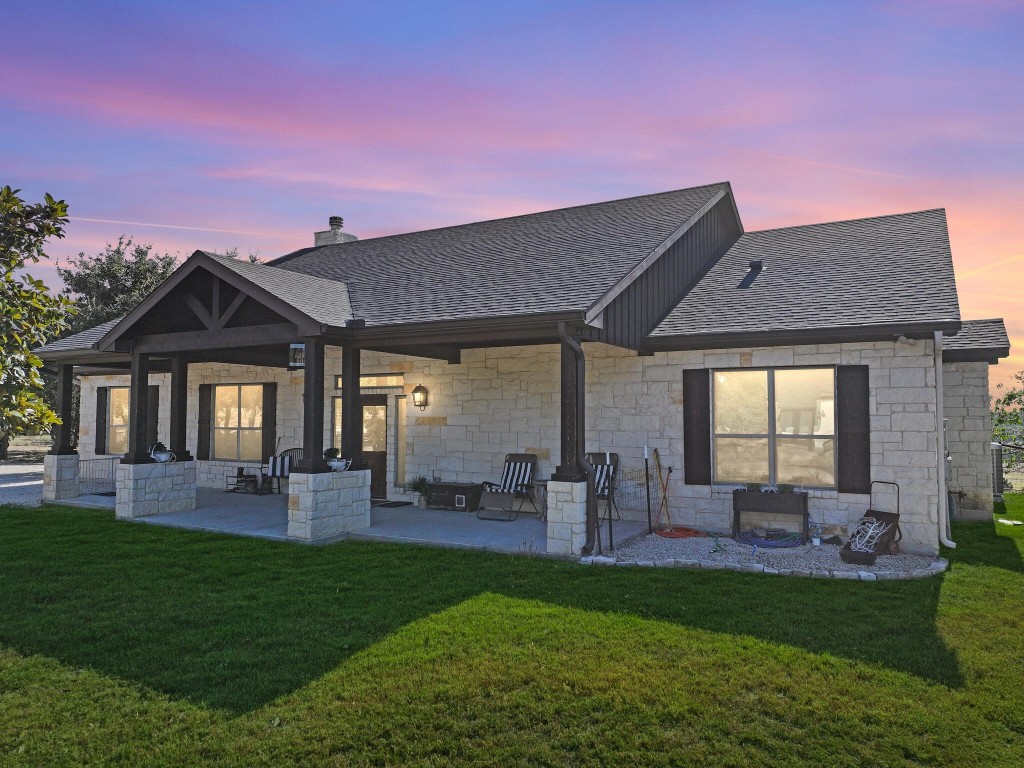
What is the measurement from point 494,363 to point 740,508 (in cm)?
459

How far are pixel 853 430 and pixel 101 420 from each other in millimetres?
16525

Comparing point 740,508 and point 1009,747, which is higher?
point 740,508

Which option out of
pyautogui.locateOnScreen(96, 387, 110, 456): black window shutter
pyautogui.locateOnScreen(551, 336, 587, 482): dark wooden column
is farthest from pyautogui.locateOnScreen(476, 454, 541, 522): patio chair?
pyautogui.locateOnScreen(96, 387, 110, 456): black window shutter

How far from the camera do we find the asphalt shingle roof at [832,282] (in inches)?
332

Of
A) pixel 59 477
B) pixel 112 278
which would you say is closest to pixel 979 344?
pixel 59 477

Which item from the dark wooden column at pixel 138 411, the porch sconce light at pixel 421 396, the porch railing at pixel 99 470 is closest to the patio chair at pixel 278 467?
the dark wooden column at pixel 138 411

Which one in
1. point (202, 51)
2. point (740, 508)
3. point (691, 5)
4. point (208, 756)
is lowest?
point (208, 756)

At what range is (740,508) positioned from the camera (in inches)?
342

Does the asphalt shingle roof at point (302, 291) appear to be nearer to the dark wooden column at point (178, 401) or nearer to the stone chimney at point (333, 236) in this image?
the dark wooden column at point (178, 401)

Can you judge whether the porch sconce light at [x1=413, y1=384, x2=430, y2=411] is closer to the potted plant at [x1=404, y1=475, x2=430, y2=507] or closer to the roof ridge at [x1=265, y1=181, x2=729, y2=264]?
the potted plant at [x1=404, y1=475, x2=430, y2=507]

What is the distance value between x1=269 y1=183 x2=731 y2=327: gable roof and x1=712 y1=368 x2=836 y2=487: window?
2384mm

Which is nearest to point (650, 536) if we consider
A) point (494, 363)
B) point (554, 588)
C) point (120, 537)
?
point (554, 588)

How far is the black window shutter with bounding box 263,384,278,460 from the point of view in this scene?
13266 millimetres

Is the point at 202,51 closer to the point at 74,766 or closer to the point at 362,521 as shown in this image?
the point at 362,521
